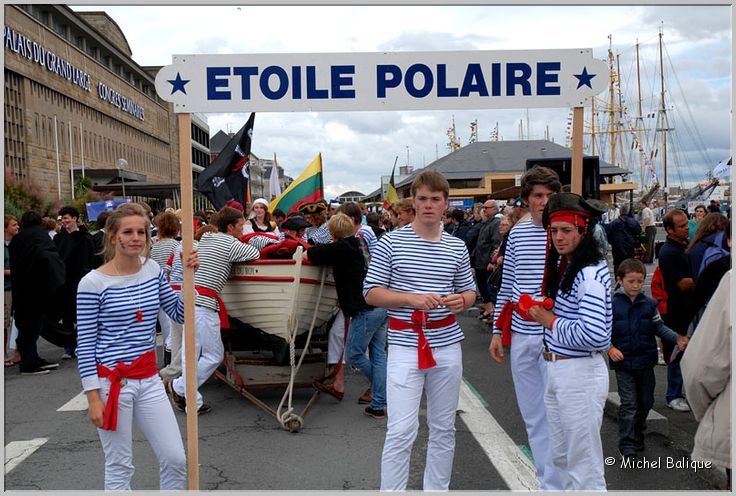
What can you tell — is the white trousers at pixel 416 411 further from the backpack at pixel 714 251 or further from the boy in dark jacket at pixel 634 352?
the backpack at pixel 714 251

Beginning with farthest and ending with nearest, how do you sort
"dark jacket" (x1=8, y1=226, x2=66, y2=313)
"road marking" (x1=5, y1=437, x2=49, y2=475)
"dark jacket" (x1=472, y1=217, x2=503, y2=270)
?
"dark jacket" (x1=472, y1=217, x2=503, y2=270), "dark jacket" (x1=8, y1=226, x2=66, y2=313), "road marking" (x1=5, y1=437, x2=49, y2=475)

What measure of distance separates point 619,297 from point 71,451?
4503 millimetres

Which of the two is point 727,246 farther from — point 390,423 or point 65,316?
point 65,316

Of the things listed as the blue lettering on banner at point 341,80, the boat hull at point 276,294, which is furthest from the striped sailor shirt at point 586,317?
the boat hull at point 276,294

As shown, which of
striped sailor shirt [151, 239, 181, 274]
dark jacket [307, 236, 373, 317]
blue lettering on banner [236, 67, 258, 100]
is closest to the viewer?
blue lettering on banner [236, 67, 258, 100]

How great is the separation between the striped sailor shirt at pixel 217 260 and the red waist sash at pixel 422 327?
276 cm

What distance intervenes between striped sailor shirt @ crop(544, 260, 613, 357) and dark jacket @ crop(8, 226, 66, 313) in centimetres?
731

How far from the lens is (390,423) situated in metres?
4.12

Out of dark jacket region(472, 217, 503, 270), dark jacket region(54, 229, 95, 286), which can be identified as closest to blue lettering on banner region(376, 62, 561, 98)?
dark jacket region(54, 229, 95, 286)

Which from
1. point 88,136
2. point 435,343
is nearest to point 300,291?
point 435,343

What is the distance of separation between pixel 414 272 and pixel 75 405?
15.5 ft

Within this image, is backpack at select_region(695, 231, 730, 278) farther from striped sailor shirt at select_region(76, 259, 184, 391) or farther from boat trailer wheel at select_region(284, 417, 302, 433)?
striped sailor shirt at select_region(76, 259, 184, 391)

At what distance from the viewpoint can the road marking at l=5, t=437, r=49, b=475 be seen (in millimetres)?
5523

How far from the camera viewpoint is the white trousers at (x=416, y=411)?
13.4 feet
